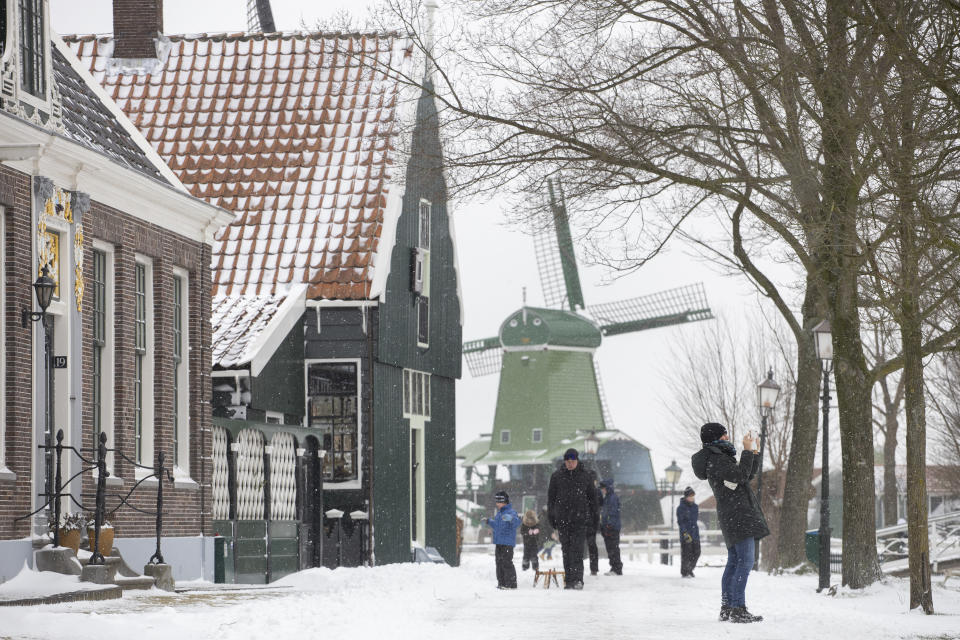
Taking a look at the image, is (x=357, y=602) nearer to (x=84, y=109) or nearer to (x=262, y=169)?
(x=84, y=109)

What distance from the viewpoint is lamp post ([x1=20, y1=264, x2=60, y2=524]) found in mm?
15409

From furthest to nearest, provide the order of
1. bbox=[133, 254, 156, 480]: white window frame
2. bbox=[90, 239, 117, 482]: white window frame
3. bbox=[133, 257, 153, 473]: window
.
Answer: bbox=[133, 254, 156, 480]: white window frame → bbox=[133, 257, 153, 473]: window → bbox=[90, 239, 117, 482]: white window frame

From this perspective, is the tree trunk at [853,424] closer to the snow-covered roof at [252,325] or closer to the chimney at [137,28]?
the snow-covered roof at [252,325]

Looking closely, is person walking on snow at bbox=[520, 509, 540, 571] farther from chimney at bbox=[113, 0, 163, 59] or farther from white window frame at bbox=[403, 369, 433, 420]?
chimney at bbox=[113, 0, 163, 59]

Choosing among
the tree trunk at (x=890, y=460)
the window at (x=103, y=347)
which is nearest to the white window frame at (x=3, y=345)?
the window at (x=103, y=347)

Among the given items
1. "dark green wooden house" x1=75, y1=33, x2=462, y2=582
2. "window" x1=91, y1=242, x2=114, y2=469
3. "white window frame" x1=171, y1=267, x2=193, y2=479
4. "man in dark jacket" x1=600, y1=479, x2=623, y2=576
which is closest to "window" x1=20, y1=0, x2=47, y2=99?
"window" x1=91, y1=242, x2=114, y2=469

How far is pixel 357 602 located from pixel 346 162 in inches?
546

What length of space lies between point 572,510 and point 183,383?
18.0ft

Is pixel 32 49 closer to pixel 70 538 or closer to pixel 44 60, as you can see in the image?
pixel 44 60

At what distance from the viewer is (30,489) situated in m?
15.9

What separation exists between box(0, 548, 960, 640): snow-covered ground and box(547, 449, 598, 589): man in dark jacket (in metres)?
0.42

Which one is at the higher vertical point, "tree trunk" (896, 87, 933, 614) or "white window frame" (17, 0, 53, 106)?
"white window frame" (17, 0, 53, 106)

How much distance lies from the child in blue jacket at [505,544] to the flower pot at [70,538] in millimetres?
5634

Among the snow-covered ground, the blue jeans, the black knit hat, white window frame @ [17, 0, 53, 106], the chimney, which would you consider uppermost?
the chimney
